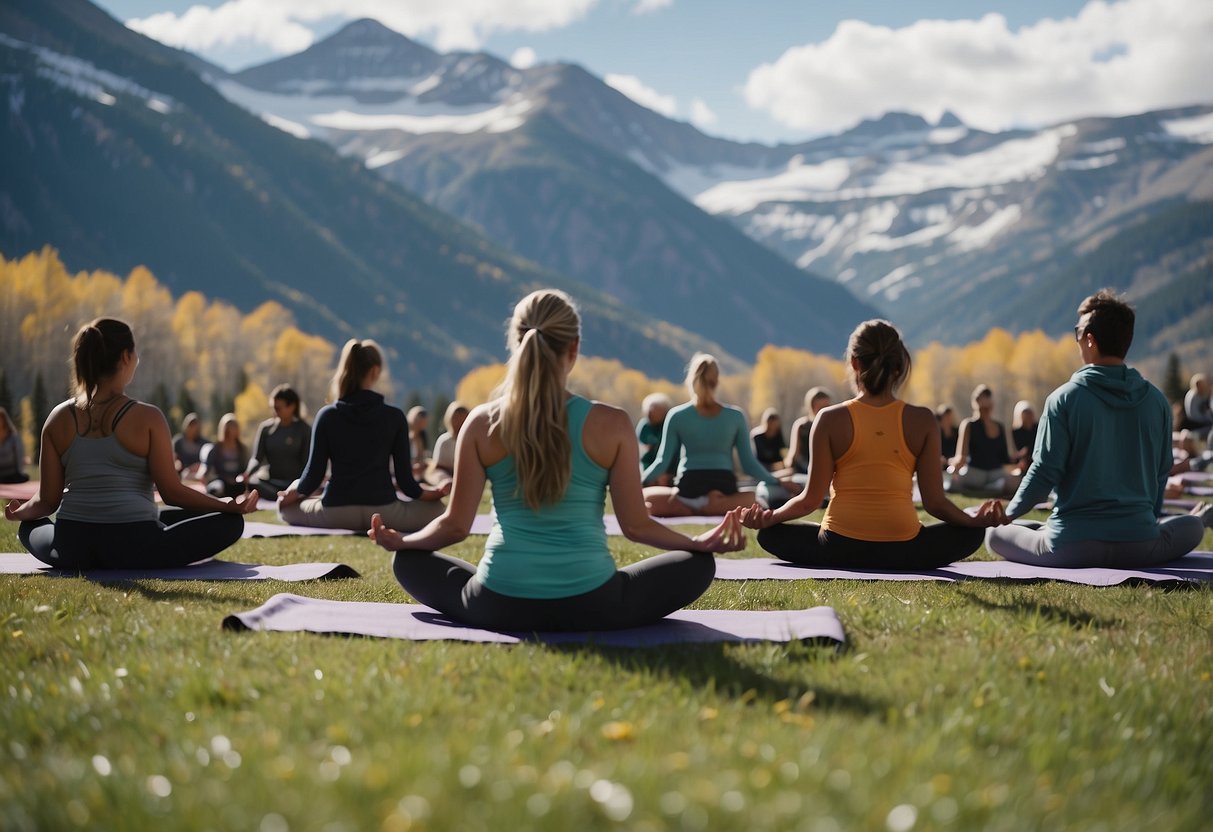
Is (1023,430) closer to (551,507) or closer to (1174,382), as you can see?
(551,507)

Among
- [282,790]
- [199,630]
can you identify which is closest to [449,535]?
[199,630]

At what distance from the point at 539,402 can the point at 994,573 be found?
15.3 ft

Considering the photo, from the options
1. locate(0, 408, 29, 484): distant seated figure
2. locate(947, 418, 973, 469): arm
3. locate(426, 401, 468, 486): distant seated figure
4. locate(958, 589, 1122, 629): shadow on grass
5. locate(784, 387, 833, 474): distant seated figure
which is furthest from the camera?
locate(0, 408, 29, 484): distant seated figure

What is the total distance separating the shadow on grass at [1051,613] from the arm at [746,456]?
5679 mm

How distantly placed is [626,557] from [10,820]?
734 centimetres

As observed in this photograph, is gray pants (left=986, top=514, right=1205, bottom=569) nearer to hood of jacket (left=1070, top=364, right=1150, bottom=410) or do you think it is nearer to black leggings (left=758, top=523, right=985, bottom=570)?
black leggings (left=758, top=523, right=985, bottom=570)

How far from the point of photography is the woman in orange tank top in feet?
25.6

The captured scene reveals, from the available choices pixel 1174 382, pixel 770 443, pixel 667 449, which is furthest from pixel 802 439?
pixel 1174 382

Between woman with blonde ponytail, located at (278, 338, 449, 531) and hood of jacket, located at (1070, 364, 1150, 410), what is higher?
hood of jacket, located at (1070, 364, 1150, 410)

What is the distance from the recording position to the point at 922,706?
14.5ft

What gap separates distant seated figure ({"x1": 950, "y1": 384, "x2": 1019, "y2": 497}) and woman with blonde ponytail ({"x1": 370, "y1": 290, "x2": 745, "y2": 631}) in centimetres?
1308

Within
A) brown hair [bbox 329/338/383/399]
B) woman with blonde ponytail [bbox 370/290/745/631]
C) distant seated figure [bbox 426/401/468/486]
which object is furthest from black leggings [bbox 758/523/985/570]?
distant seated figure [bbox 426/401/468/486]

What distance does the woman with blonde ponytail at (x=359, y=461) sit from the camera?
37.1ft

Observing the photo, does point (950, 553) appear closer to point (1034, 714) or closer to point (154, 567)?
point (1034, 714)
